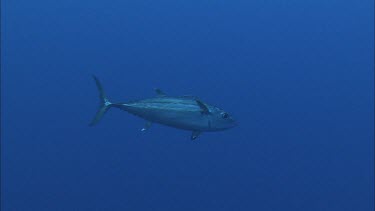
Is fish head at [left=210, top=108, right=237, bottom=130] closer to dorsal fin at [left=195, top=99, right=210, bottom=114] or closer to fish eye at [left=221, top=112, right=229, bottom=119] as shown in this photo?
fish eye at [left=221, top=112, right=229, bottom=119]

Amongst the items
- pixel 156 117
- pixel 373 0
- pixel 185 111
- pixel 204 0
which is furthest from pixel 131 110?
pixel 373 0

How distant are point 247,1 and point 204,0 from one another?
236 centimetres

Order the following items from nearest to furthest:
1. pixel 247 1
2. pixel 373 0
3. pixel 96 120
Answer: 1. pixel 96 120
2. pixel 373 0
3. pixel 247 1

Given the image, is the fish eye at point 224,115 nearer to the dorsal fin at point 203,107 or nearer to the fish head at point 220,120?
the fish head at point 220,120

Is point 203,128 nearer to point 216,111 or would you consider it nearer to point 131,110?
point 216,111

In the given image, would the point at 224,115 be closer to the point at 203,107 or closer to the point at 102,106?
the point at 203,107

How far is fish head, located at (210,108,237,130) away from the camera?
20.5 feet

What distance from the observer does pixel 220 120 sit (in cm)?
628

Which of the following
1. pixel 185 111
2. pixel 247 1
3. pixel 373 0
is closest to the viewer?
pixel 185 111

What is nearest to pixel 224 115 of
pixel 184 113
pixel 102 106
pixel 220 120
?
pixel 220 120

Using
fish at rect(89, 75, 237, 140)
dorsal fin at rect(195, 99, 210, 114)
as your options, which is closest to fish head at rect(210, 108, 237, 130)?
fish at rect(89, 75, 237, 140)

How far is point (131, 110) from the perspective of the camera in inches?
256

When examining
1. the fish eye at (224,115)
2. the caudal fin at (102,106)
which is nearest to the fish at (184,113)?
the fish eye at (224,115)

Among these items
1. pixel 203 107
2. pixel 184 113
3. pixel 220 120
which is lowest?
pixel 220 120
